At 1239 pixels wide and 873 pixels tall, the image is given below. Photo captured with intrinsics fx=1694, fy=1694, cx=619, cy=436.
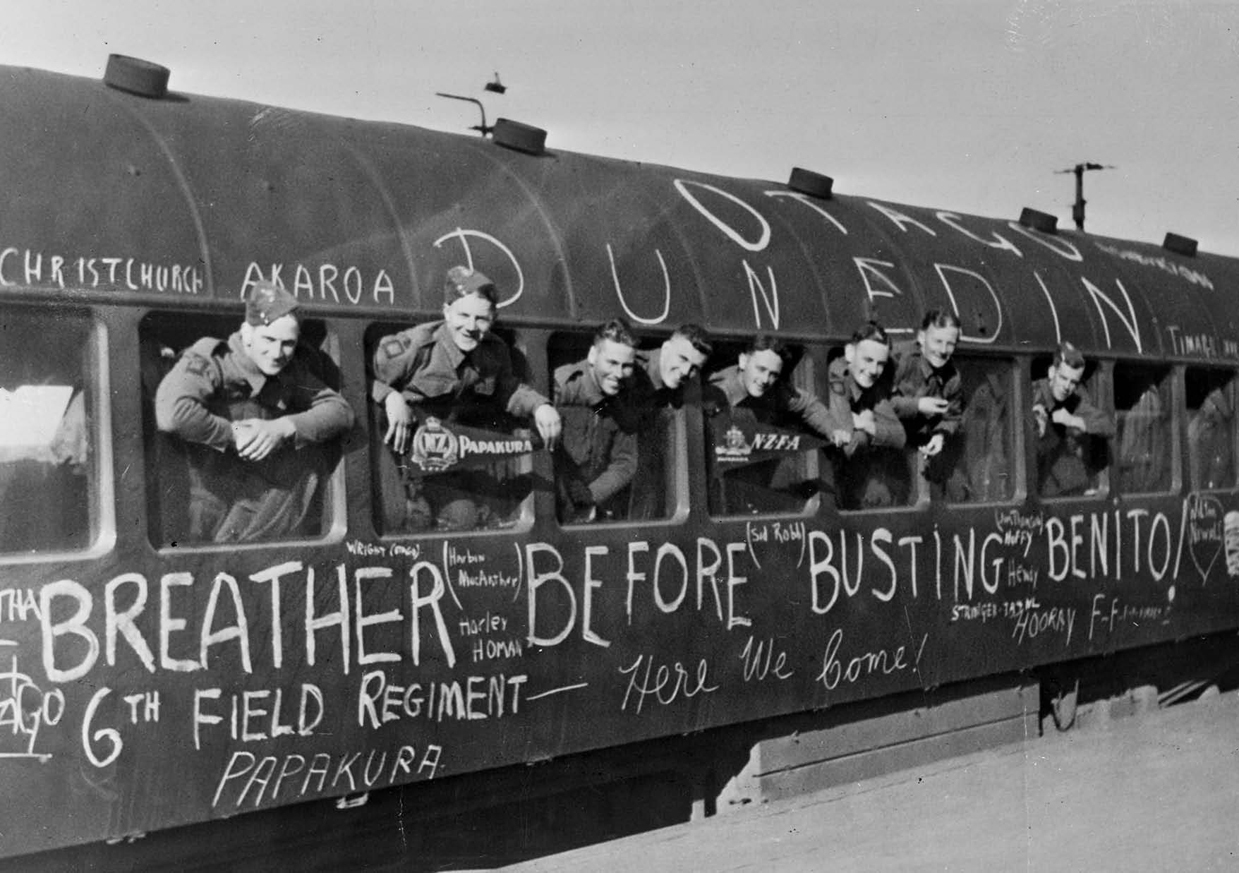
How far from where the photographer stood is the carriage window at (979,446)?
8109mm

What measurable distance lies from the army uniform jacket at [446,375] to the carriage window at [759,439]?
113 centimetres

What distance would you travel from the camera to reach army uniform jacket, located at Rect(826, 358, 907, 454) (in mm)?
A: 7359

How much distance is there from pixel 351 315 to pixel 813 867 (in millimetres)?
2482

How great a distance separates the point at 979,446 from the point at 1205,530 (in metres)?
2.57

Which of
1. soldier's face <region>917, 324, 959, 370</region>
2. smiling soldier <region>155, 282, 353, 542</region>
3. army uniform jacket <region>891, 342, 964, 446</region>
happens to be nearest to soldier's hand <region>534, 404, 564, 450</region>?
smiling soldier <region>155, 282, 353, 542</region>

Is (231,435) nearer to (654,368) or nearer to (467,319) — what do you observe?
(467,319)

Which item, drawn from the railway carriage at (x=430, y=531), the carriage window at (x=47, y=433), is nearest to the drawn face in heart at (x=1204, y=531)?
the railway carriage at (x=430, y=531)

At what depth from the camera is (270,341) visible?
5.02m

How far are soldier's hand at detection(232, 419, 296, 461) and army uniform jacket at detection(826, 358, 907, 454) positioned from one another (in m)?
2.88

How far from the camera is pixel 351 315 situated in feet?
17.8

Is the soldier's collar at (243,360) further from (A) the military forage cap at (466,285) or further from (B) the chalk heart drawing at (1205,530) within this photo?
(B) the chalk heart drawing at (1205,530)

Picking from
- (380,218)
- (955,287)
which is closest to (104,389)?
(380,218)

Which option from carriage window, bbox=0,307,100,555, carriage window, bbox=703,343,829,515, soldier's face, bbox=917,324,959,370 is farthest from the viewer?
soldier's face, bbox=917,324,959,370

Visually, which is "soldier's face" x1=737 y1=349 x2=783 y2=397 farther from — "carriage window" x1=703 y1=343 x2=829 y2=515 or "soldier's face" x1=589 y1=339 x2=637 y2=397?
"soldier's face" x1=589 y1=339 x2=637 y2=397
